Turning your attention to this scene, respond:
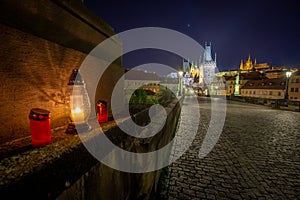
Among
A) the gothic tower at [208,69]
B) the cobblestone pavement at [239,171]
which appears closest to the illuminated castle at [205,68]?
the gothic tower at [208,69]

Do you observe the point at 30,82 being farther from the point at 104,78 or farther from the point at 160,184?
the point at 160,184

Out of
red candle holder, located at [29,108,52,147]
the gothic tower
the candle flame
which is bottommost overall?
red candle holder, located at [29,108,52,147]

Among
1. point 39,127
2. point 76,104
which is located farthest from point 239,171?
point 39,127

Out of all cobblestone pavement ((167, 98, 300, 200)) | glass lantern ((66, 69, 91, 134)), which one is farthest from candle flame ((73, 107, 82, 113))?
cobblestone pavement ((167, 98, 300, 200))

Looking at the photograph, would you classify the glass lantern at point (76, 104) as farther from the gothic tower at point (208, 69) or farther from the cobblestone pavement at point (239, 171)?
the gothic tower at point (208, 69)

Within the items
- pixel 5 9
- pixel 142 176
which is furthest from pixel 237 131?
pixel 5 9

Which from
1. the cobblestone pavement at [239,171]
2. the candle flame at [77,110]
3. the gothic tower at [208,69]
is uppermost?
the gothic tower at [208,69]

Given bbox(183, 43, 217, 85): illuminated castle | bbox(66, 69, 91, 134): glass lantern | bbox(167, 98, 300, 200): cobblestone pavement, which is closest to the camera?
bbox(167, 98, 300, 200): cobblestone pavement

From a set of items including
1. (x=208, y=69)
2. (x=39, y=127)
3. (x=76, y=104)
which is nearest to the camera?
(x=39, y=127)

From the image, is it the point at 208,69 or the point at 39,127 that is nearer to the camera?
the point at 39,127

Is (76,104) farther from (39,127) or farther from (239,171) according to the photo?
(239,171)

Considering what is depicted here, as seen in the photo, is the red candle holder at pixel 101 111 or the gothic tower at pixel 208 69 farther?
the gothic tower at pixel 208 69

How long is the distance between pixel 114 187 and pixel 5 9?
456 centimetres

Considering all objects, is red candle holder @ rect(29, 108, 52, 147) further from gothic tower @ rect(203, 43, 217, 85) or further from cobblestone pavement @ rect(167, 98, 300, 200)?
gothic tower @ rect(203, 43, 217, 85)
